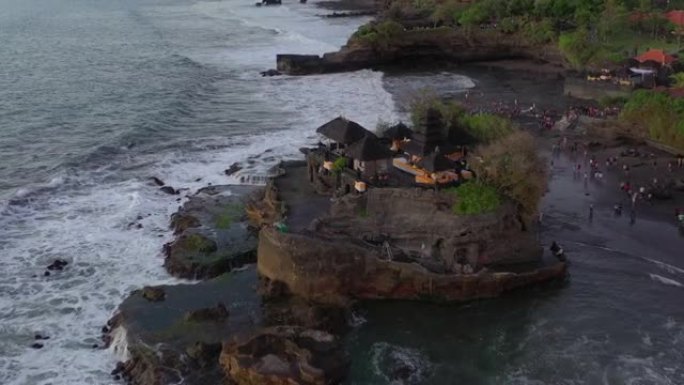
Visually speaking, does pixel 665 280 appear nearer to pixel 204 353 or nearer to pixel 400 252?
pixel 400 252

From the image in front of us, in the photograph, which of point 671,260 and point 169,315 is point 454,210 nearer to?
point 671,260

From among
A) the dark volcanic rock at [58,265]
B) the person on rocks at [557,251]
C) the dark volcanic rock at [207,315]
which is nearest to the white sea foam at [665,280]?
the person on rocks at [557,251]

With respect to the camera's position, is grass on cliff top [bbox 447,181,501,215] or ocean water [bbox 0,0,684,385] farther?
grass on cliff top [bbox 447,181,501,215]

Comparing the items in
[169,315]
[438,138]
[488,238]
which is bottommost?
[169,315]

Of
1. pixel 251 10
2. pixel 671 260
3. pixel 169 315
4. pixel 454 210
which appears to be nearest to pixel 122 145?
pixel 169 315

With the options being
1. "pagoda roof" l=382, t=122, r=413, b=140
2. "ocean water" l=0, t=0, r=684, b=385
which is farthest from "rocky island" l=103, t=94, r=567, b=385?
"pagoda roof" l=382, t=122, r=413, b=140

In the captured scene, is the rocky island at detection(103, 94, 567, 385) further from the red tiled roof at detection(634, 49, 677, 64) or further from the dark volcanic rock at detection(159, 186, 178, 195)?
the red tiled roof at detection(634, 49, 677, 64)

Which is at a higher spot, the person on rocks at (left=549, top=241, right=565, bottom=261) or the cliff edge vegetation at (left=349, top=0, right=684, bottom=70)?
the cliff edge vegetation at (left=349, top=0, right=684, bottom=70)
